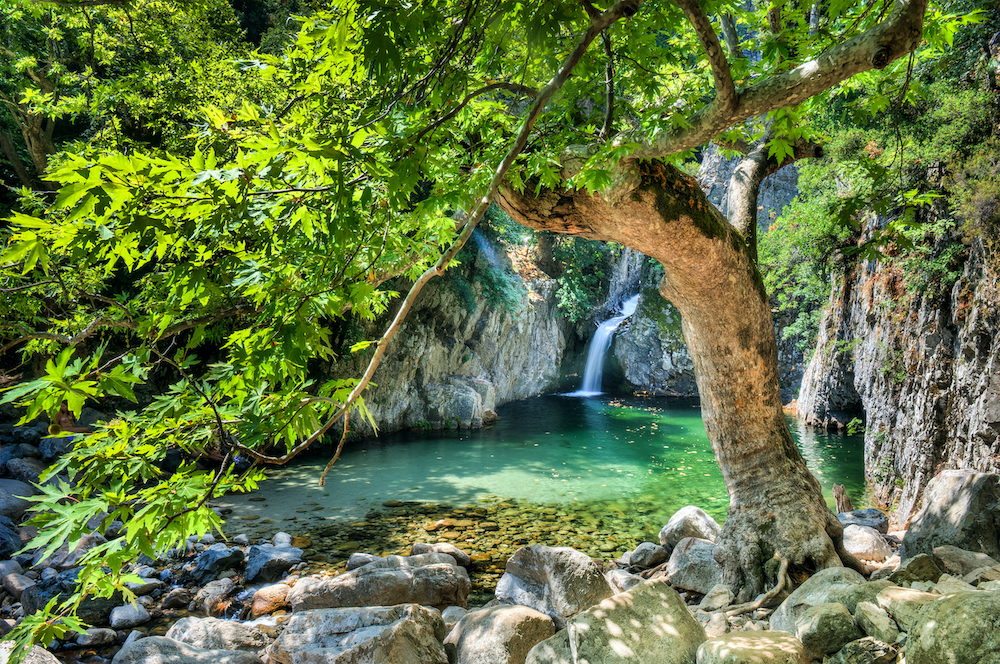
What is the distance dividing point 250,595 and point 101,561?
4294 millimetres

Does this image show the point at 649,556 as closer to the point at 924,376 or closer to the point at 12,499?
the point at 924,376

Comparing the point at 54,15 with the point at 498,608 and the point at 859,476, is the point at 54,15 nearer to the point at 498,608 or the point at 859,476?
the point at 498,608

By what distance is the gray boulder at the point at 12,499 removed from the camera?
20.5ft

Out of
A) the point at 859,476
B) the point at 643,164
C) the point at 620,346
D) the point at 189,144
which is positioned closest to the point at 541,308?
the point at 620,346

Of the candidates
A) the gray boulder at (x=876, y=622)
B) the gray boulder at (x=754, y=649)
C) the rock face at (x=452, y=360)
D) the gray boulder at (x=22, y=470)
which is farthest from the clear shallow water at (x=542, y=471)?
the gray boulder at (x=754, y=649)

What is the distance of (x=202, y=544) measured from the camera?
6.43 m

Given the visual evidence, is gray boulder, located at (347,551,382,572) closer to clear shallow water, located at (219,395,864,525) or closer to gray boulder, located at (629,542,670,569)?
clear shallow water, located at (219,395,864,525)

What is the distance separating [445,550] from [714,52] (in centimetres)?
568

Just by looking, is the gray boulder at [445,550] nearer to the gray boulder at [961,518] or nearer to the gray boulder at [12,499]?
the gray boulder at [961,518]

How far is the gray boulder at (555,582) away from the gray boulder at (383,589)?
54 cm

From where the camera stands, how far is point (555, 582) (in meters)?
4.31

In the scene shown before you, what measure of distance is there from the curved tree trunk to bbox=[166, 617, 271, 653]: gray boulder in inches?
146

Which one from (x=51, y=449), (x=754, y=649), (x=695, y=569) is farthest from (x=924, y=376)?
(x=51, y=449)

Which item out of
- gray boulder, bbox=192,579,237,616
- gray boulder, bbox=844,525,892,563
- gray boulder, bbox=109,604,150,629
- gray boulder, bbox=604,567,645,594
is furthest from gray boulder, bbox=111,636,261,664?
gray boulder, bbox=844,525,892,563
